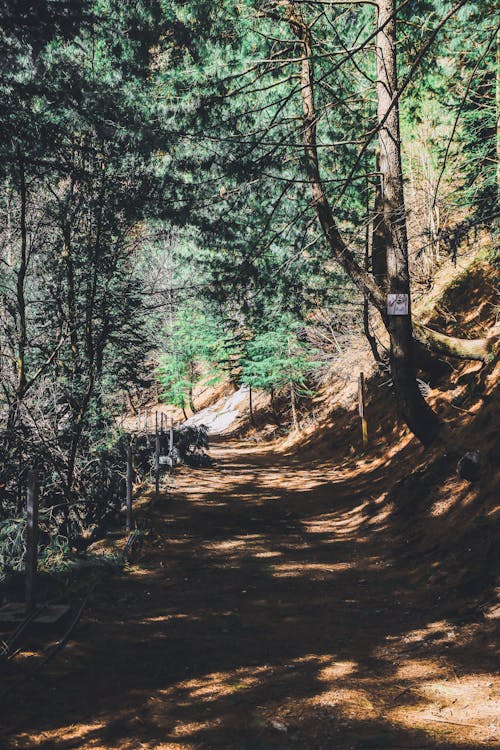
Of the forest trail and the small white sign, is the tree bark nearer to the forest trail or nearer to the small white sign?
the small white sign

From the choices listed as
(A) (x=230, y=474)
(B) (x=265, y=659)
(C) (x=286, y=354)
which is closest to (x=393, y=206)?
(B) (x=265, y=659)

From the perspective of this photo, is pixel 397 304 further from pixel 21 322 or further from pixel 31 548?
pixel 31 548

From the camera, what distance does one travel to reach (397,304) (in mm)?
8430

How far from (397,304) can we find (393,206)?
150cm

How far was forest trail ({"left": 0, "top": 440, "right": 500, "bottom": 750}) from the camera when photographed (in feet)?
10.5

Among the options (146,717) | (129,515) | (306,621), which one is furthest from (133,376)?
(146,717)

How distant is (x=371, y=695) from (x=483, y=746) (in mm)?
857

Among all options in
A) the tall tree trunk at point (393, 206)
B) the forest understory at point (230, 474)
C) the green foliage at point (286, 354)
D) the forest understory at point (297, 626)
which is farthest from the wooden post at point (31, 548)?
the green foliage at point (286, 354)

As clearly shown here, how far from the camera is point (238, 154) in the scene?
29.8 feet

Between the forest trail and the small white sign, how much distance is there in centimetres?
321

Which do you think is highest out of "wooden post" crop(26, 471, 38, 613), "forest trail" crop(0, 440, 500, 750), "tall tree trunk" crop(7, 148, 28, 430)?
"tall tree trunk" crop(7, 148, 28, 430)

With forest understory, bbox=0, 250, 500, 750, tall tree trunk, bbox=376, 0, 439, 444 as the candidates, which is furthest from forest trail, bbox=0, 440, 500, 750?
tall tree trunk, bbox=376, 0, 439, 444

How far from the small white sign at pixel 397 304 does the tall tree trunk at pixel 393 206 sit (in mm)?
88

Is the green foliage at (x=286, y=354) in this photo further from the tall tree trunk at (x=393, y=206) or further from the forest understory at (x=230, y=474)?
the tall tree trunk at (x=393, y=206)
